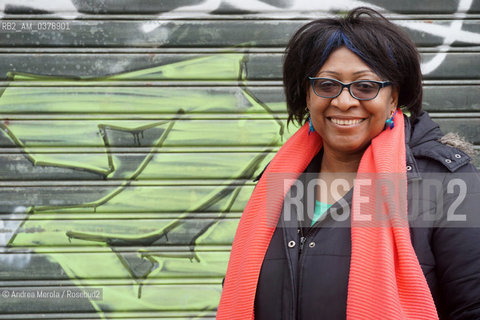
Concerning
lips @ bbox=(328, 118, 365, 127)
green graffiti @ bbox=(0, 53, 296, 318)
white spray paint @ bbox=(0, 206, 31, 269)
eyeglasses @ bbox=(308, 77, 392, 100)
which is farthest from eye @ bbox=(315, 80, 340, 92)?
white spray paint @ bbox=(0, 206, 31, 269)

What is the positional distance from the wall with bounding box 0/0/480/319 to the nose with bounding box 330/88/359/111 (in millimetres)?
2189

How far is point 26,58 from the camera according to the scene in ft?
13.2

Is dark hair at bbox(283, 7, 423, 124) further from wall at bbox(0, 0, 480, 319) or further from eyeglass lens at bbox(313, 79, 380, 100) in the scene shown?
wall at bbox(0, 0, 480, 319)

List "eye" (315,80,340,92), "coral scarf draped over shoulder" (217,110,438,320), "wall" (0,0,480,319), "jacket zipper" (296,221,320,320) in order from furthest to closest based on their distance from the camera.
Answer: "wall" (0,0,480,319) < "eye" (315,80,340,92) < "jacket zipper" (296,221,320,320) < "coral scarf draped over shoulder" (217,110,438,320)

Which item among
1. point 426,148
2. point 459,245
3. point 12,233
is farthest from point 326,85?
point 12,233

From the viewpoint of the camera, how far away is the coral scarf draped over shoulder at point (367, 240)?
1659 mm

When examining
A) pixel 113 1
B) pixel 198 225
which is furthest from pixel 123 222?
pixel 113 1

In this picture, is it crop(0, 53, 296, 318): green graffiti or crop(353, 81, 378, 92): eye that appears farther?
crop(0, 53, 296, 318): green graffiti

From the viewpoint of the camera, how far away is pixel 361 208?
1.83 metres

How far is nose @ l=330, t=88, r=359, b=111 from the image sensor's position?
184 centimetres

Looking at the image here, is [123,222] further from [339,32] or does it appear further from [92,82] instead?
[339,32]

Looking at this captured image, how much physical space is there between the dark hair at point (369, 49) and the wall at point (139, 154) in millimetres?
2010

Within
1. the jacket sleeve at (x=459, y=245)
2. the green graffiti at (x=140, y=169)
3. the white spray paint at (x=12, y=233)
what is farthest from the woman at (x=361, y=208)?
the white spray paint at (x=12, y=233)

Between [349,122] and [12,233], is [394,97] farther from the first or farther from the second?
[12,233]
